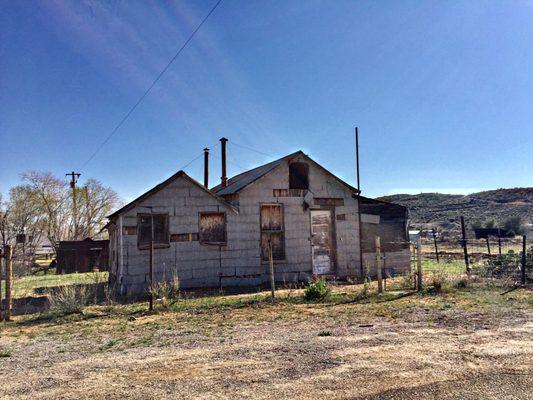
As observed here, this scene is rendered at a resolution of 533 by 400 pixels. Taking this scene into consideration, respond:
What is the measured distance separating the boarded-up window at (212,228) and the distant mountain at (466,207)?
118ft

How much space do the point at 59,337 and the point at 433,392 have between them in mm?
6542

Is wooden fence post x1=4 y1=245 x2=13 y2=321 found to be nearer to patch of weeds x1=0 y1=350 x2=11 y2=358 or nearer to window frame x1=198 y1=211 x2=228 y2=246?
patch of weeds x1=0 y1=350 x2=11 y2=358

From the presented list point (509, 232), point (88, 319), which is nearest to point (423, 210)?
point (509, 232)

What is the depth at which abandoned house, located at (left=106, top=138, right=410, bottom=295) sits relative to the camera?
13994 millimetres

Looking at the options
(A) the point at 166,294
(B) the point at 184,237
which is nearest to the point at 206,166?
(B) the point at 184,237

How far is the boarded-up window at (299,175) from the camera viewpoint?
16.4m

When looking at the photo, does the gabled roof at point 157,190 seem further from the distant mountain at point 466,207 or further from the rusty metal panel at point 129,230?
the distant mountain at point 466,207

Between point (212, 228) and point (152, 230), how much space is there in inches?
79.1

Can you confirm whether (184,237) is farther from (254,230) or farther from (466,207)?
(466,207)

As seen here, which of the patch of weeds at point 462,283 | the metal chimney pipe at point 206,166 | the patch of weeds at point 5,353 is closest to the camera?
the patch of weeds at point 5,353

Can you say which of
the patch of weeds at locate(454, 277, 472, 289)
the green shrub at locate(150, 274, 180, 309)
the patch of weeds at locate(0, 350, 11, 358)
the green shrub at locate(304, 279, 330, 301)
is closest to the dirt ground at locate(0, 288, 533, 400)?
the patch of weeds at locate(0, 350, 11, 358)

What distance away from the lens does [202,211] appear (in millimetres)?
14703

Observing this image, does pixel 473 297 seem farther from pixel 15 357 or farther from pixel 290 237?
pixel 15 357

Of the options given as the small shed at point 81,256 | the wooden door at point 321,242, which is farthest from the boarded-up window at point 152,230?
the small shed at point 81,256
